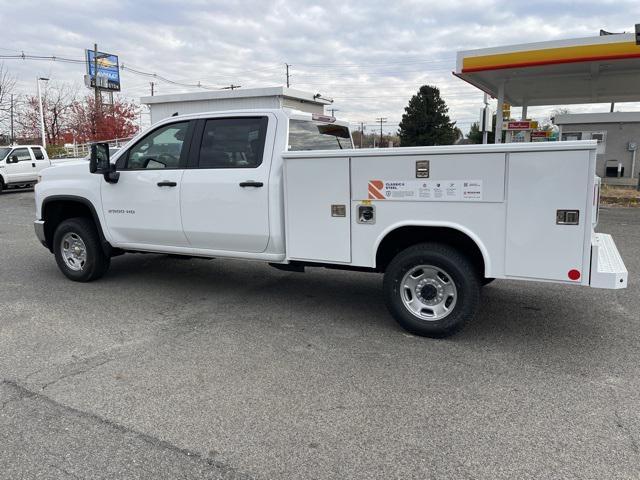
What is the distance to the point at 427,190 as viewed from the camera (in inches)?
171

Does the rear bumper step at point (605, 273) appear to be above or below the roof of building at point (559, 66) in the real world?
below

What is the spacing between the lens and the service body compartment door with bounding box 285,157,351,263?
15.5ft

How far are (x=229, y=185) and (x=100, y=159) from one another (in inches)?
70.6

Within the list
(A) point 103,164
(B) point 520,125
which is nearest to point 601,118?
(B) point 520,125

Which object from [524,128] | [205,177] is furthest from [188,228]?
[524,128]

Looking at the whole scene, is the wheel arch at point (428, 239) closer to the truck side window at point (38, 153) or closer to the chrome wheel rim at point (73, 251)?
the chrome wheel rim at point (73, 251)

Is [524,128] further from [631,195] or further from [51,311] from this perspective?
[51,311]

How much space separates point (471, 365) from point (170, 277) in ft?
14.3

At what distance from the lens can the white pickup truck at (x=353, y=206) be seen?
4023 mm

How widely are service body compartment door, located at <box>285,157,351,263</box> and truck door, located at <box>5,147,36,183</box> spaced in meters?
20.3

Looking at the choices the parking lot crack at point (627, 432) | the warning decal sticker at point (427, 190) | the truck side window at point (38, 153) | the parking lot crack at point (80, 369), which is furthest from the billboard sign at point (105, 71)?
the parking lot crack at point (627, 432)

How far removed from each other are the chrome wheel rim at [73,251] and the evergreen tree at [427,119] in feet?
125

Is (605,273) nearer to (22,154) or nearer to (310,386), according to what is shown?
(310,386)

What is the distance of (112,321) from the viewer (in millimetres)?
5215
